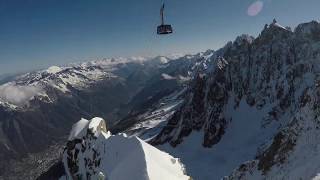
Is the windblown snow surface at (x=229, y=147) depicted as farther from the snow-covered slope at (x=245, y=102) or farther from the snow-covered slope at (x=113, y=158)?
the snow-covered slope at (x=113, y=158)

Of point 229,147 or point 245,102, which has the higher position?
point 245,102

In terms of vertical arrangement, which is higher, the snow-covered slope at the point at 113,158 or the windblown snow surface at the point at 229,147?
the snow-covered slope at the point at 113,158

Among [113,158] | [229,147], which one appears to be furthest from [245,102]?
[113,158]

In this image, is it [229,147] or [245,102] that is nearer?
[229,147]

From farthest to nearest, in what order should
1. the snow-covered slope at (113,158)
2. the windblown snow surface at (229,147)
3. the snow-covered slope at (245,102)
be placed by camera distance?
the snow-covered slope at (245,102), the windblown snow surface at (229,147), the snow-covered slope at (113,158)

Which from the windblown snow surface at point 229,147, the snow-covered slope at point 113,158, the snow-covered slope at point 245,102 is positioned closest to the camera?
the snow-covered slope at point 113,158

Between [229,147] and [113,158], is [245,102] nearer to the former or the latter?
[229,147]

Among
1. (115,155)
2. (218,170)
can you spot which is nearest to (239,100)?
(218,170)

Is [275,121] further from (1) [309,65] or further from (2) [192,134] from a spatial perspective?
(2) [192,134]

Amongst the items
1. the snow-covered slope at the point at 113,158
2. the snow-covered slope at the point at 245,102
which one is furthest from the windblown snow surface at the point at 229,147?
the snow-covered slope at the point at 113,158
